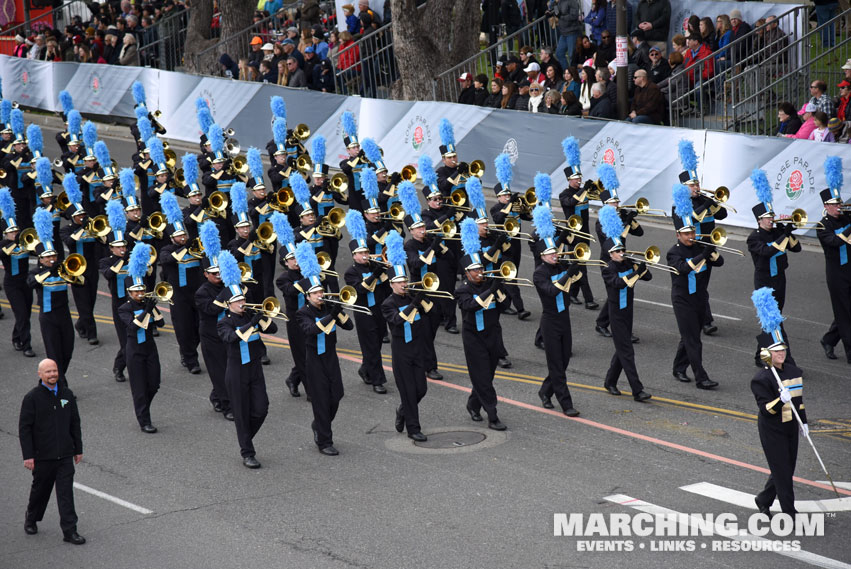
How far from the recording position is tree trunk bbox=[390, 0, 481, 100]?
26562mm

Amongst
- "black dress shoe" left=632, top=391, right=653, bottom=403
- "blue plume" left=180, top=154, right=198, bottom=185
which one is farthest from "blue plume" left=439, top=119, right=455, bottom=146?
"black dress shoe" left=632, top=391, right=653, bottom=403

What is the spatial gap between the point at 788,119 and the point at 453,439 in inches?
397

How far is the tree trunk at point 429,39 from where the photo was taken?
26562 millimetres

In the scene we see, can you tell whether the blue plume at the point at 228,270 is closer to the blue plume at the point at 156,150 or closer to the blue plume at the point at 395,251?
the blue plume at the point at 395,251

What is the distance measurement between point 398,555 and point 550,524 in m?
1.44

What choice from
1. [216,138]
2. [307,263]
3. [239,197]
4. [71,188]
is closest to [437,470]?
[307,263]

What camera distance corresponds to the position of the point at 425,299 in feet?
43.2

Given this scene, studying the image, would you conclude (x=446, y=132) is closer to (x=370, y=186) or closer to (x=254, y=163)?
(x=370, y=186)

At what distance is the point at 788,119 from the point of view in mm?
19609

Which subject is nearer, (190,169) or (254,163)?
(190,169)

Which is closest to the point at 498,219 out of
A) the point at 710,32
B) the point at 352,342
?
the point at 352,342

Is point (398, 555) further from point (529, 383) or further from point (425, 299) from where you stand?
point (529, 383)

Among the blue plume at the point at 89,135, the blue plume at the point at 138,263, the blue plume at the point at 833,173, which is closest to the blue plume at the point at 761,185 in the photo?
the blue plume at the point at 833,173

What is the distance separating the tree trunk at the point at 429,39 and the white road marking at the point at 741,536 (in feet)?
55.8
